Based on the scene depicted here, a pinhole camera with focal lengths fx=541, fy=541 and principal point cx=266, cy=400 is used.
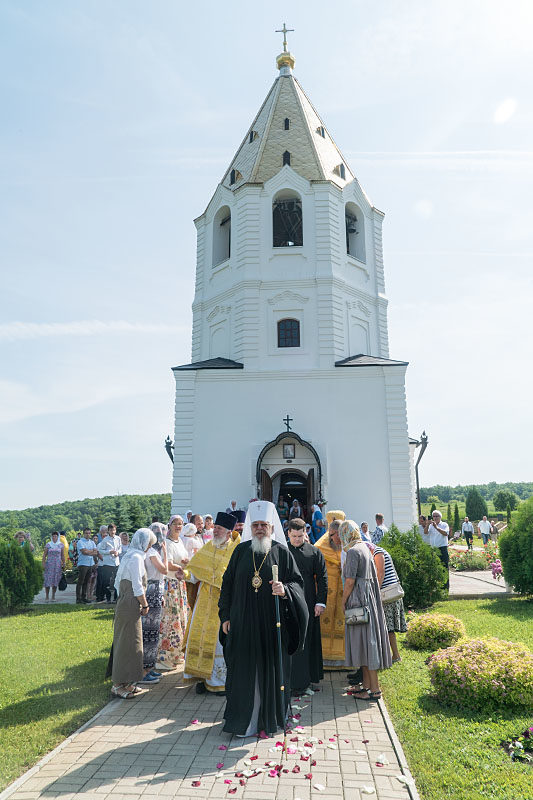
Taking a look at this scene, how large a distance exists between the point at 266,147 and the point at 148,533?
19654mm

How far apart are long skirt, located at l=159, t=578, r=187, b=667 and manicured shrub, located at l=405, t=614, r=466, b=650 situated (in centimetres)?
348

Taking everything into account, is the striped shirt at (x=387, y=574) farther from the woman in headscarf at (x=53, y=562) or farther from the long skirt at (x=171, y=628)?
the woman in headscarf at (x=53, y=562)

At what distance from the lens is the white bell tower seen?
17688 millimetres

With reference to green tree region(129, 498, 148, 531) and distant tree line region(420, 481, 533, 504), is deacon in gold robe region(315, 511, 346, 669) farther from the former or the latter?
distant tree line region(420, 481, 533, 504)

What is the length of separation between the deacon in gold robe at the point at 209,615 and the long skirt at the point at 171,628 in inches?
31.1

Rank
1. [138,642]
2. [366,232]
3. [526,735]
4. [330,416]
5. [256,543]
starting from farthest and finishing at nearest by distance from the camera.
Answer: [366,232]
[330,416]
[138,642]
[256,543]
[526,735]

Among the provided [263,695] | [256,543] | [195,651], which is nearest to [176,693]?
[195,651]

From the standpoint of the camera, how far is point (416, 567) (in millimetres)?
10898

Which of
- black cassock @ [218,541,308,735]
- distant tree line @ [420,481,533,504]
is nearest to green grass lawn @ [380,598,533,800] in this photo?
black cassock @ [218,541,308,735]

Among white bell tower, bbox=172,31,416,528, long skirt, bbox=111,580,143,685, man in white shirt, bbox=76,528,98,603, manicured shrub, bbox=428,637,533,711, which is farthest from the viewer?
white bell tower, bbox=172,31,416,528

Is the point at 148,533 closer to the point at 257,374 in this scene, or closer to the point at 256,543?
the point at 256,543

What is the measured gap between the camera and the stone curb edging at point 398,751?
399 centimetres

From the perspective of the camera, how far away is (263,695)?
5.09 metres

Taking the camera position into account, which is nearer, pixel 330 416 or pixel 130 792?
pixel 130 792
